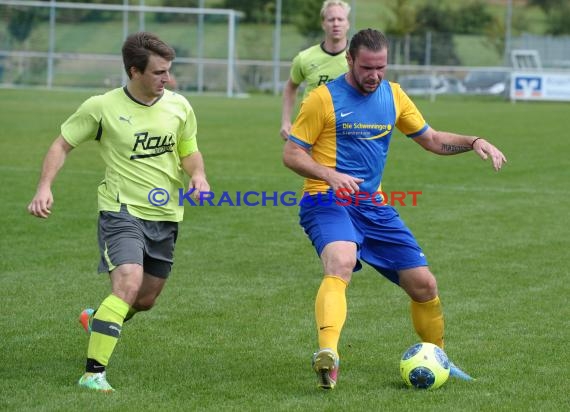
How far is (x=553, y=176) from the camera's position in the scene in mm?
17250

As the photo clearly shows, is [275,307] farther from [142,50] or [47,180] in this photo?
[142,50]

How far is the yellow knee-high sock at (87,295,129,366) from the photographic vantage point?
575 centimetres

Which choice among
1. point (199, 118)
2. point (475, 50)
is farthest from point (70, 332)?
point (475, 50)

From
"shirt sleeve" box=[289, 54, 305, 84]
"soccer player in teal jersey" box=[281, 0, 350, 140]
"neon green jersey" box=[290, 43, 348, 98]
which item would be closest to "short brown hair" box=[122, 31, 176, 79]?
"soccer player in teal jersey" box=[281, 0, 350, 140]

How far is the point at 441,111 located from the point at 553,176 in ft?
54.9

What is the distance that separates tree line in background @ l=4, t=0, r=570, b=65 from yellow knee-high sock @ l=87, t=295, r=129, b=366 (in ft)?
120

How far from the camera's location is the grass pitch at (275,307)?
580cm

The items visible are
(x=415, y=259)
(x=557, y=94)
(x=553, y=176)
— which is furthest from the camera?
(x=557, y=94)

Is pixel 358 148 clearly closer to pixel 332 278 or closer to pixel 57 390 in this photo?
pixel 332 278

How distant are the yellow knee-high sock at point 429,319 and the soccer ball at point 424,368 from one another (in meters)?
0.35

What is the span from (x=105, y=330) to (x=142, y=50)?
151 cm

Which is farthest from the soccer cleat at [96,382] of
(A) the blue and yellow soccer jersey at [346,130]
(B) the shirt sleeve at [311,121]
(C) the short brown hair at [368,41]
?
(C) the short brown hair at [368,41]

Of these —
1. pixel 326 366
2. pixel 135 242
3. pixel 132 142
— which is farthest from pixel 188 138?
pixel 326 366

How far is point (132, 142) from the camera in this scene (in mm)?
6047
